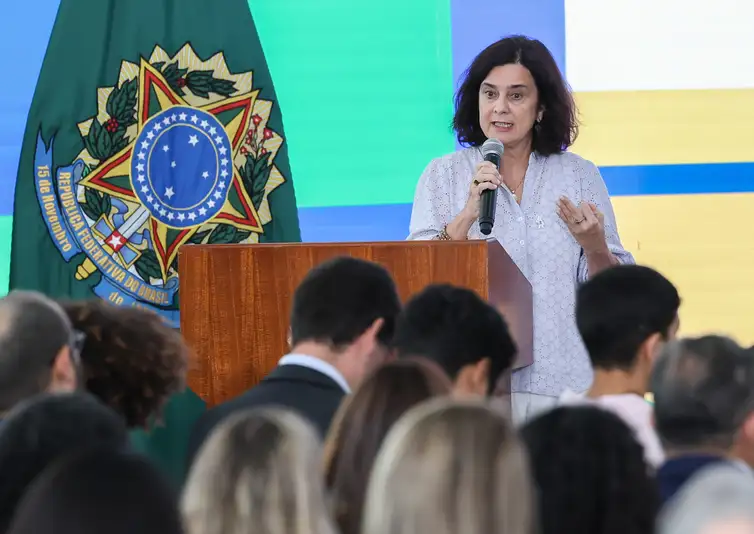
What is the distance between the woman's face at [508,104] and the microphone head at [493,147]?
0.14 metres

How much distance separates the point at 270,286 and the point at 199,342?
0.81ft

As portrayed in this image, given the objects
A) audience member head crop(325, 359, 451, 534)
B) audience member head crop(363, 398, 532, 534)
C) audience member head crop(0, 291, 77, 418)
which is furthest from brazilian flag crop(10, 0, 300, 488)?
audience member head crop(363, 398, 532, 534)

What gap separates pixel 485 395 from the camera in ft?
8.13

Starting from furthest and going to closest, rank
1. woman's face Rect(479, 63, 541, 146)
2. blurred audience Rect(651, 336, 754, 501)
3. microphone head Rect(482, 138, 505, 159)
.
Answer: woman's face Rect(479, 63, 541, 146) < microphone head Rect(482, 138, 505, 159) < blurred audience Rect(651, 336, 754, 501)

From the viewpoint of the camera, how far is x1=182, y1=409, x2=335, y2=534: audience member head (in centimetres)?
140

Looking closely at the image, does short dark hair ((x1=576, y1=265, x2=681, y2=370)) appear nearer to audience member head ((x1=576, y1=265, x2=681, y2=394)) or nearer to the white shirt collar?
audience member head ((x1=576, y1=265, x2=681, y2=394))

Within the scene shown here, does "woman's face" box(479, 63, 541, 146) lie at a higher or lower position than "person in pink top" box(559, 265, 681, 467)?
higher

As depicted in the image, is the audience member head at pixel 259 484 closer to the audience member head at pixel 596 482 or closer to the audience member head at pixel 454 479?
the audience member head at pixel 454 479

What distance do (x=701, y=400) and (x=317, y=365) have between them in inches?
38.8

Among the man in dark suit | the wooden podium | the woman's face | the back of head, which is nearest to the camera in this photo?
the back of head

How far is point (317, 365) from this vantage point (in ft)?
8.65

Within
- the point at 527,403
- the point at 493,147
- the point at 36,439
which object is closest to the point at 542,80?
the point at 493,147

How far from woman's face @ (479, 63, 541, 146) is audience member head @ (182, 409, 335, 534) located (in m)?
2.60

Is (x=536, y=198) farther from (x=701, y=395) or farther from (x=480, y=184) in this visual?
(x=701, y=395)
